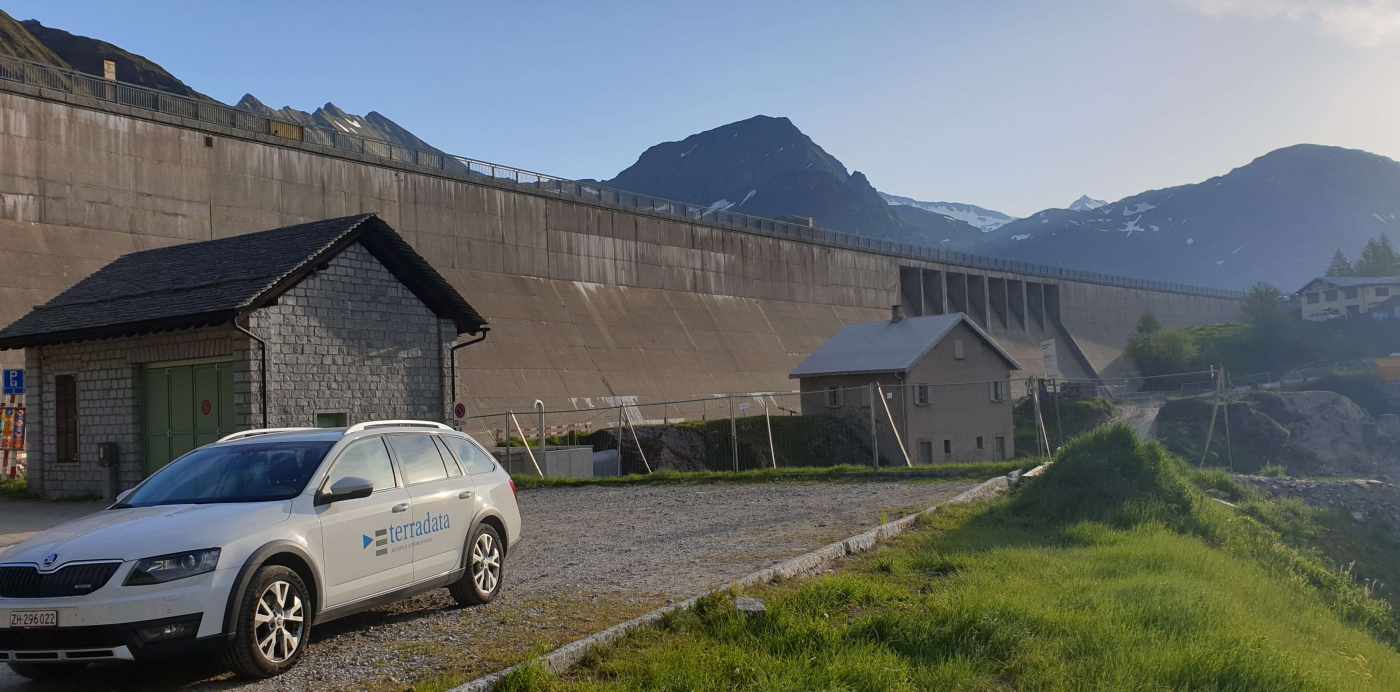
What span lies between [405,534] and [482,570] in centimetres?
119

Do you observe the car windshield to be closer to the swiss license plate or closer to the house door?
the swiss license plate

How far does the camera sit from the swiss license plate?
20.5 feet

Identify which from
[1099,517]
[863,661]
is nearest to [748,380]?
[1099,517]

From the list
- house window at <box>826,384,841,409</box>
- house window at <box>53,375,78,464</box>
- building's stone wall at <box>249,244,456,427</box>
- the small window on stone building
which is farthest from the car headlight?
the small window on stone building

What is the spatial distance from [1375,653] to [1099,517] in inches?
150

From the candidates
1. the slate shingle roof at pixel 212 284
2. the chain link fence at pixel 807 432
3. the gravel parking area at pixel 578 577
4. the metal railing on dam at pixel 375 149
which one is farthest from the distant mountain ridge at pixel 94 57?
the gravel parking area at pixel 578 577

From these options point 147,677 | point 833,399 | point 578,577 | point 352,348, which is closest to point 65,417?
point 352,348

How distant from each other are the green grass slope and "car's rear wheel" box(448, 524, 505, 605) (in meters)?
2.01

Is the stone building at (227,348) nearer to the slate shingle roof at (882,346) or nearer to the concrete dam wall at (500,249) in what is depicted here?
the concrete dam wall at (500,249)

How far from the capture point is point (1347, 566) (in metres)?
20.9

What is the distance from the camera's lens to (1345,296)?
121m

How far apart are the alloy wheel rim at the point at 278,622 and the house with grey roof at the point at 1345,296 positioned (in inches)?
5157

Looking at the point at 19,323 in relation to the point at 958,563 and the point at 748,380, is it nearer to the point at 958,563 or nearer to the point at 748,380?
the point at 958,563

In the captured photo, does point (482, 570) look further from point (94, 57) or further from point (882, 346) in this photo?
point (94, 57)
